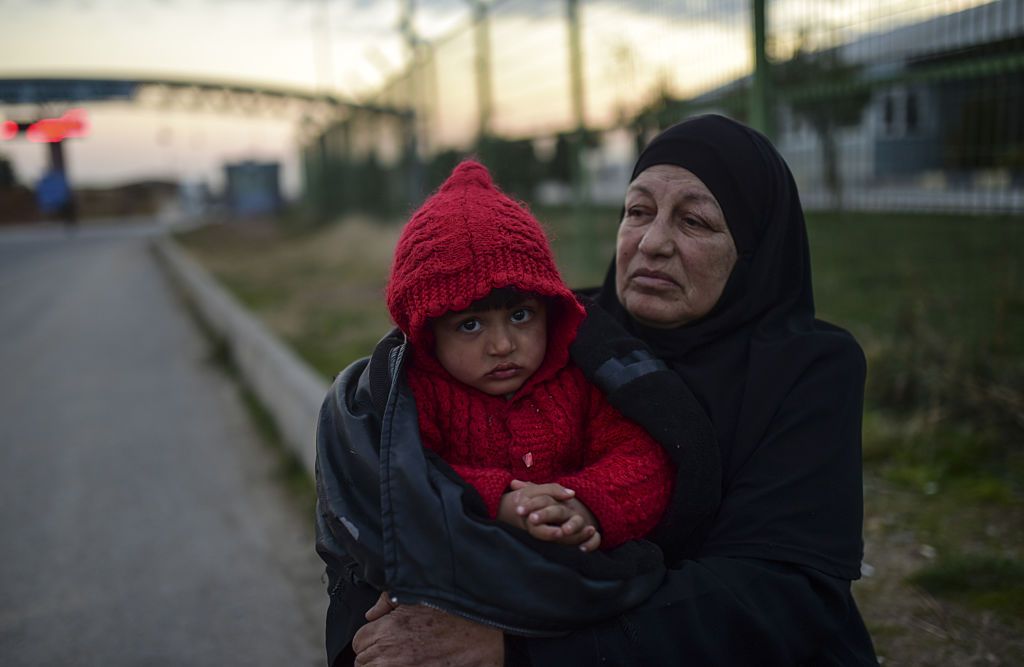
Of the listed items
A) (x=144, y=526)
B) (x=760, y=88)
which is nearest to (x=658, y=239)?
(x=760, y=88)

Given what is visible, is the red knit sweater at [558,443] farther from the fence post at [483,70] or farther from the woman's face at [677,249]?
the fence post at [483,70]

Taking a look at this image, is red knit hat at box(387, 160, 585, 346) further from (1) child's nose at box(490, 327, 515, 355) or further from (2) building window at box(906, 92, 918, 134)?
(2) building window at box(906, 92, 918, 134)

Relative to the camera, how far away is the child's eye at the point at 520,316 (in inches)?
69.9

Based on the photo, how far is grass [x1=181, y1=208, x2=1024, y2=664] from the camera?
2.70 meters

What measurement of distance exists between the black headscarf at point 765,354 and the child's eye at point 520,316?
1.31ft

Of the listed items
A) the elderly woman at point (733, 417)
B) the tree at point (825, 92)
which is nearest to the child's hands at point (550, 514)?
the elderly woman at point (733, 417)

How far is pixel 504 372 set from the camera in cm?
174

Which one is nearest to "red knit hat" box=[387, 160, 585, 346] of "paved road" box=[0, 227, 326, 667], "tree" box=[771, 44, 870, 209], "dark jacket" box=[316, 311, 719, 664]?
"dark jacket" box=[316, 311, 719, 664]

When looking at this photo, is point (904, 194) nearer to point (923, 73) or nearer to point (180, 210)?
point (923, 73)

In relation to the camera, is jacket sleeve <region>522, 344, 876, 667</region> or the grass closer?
→ jacket sleeve <region>522, 344, 876, 667</region>

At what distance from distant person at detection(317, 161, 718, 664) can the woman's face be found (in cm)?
28

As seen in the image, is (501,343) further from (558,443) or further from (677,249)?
(677,249)

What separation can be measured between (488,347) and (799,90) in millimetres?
3635

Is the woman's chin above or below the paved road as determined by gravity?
above
